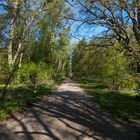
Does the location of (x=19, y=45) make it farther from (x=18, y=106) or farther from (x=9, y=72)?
(x=18, y=106)

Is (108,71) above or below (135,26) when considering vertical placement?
below

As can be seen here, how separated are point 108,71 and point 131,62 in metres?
13.3

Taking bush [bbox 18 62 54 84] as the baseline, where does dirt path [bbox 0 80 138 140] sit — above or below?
below

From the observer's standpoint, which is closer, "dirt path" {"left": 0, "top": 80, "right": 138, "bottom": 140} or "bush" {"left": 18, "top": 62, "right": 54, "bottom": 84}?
"dirt path" {"left": 0, "top": 80, "right": 138, "bottom": 140}

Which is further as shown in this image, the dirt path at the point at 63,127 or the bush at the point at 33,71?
the bush at the point at 33,71

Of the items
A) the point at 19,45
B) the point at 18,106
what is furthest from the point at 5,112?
the point at 19,45

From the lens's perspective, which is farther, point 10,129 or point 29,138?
point 10,129

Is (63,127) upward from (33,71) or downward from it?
downward

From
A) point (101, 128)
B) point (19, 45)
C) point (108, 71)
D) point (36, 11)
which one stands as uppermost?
point (36, 11)

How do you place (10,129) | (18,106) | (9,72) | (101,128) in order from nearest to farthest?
(10,129), (101,128), (18,106), (9,72)

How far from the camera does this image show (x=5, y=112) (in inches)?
576

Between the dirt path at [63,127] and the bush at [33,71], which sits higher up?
the bush at [33,71]

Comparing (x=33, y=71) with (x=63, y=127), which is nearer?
(x=63, y=127)

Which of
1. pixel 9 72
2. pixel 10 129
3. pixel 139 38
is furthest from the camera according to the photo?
pixel 9 72
